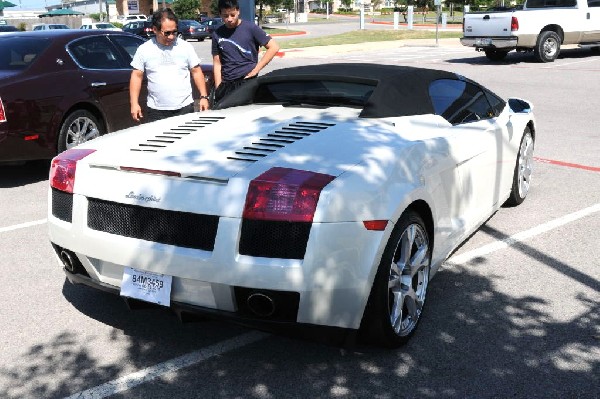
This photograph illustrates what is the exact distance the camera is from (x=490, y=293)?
453 centimetres

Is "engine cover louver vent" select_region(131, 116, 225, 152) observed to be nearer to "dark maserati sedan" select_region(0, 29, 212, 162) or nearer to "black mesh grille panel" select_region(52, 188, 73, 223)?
"black mesh grille panel" select_region(52, 188, 73, 223)

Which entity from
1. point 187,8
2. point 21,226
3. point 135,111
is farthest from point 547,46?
point 187,8

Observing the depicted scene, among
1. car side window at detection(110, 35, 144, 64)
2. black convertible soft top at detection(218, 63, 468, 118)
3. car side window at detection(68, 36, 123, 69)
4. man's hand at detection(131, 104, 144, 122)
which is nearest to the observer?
black convertible soft top at detection(218, 63, 468, 118)

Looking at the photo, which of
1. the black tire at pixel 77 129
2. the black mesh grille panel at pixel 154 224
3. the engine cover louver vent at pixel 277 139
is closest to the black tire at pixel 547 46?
the black tire at pixel 77 129

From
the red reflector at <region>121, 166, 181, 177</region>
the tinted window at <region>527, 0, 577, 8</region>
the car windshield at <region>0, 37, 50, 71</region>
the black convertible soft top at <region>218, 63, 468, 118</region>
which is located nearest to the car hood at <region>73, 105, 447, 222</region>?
the red reflector at <region>121, 166, 181, 177</region>

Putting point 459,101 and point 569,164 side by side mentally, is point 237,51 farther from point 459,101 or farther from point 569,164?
point 569,164

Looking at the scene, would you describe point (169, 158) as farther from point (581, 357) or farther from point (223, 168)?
point (581, 357)

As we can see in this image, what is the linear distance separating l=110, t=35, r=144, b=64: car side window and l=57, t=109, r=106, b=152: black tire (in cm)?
105

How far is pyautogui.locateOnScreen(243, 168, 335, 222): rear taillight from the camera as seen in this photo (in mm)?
3186

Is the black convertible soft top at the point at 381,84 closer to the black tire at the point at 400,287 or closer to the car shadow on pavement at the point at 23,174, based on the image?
the black tire at the point at 400,287

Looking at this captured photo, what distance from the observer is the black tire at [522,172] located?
6152mm

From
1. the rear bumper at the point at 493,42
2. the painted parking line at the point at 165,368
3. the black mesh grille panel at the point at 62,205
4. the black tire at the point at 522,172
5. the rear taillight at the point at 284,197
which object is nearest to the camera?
the rear taillight at the point at 284,197

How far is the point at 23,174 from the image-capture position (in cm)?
845

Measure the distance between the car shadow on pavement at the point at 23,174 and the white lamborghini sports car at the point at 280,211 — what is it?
4108 millimetres
